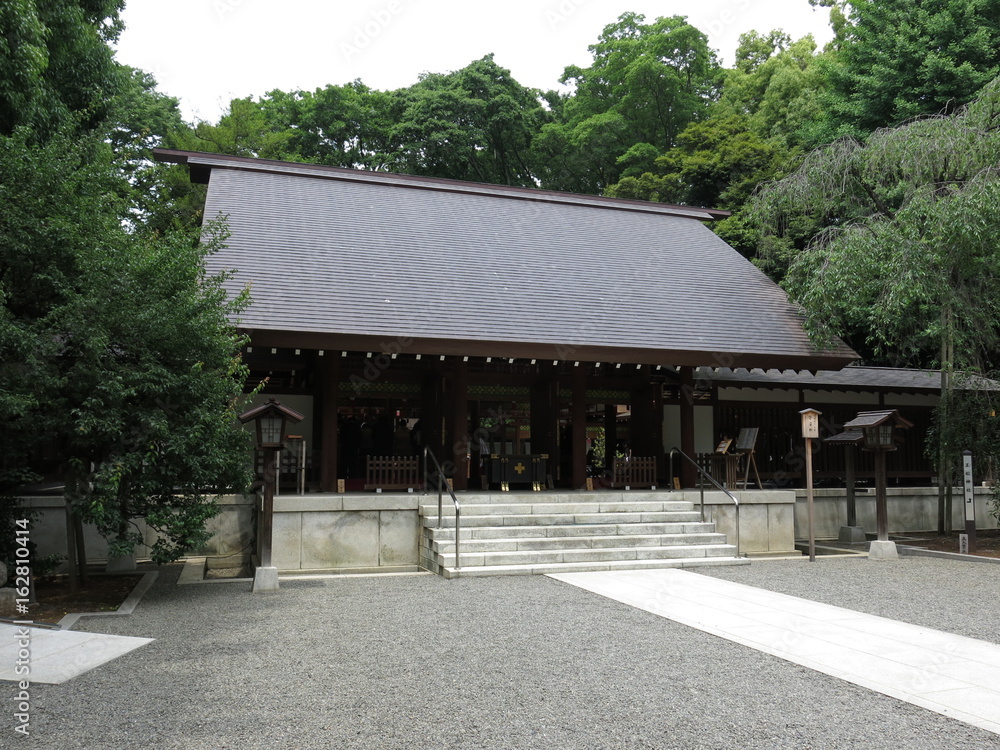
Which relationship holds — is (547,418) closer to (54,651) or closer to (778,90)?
(54,651)

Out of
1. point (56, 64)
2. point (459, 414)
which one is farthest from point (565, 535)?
point (56, 64)

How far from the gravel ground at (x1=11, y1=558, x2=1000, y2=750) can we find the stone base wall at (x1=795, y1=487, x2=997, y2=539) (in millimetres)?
6459

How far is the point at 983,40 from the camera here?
727 inches

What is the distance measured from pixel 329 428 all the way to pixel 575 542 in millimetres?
4125

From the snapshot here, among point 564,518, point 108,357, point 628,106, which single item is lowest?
point 564,518

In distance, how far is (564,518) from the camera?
35.4ft

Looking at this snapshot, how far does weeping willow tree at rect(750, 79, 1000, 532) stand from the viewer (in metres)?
11.7

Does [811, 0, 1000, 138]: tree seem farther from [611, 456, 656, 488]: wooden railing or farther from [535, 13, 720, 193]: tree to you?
[611, 456, 656, 488]: wooden railing

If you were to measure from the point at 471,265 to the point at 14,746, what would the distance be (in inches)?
430

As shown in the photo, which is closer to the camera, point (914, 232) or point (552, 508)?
point (552, 508)

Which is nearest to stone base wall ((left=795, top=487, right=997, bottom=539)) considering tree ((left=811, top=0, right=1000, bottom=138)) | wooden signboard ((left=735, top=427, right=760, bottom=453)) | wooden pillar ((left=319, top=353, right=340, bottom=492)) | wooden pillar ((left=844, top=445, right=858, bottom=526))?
wooden pillar ((left=844, top=445, right=858, bottom=526))

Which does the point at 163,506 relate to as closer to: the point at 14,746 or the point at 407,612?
the point at 407,612

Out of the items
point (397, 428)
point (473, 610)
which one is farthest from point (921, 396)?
point (473, 610)

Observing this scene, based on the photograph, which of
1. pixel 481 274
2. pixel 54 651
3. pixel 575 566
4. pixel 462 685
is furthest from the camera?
pixel 481 274
